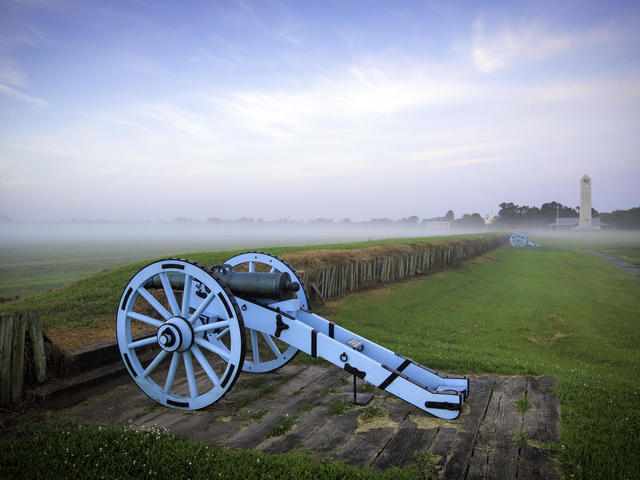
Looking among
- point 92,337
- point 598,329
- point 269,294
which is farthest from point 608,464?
point 598,329

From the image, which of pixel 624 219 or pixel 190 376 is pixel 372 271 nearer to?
pixel 190 376

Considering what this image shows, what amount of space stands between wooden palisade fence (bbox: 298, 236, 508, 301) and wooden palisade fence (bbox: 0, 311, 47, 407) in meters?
6.83

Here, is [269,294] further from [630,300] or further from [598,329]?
[630,300]

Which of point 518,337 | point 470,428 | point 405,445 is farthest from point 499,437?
point 518,337

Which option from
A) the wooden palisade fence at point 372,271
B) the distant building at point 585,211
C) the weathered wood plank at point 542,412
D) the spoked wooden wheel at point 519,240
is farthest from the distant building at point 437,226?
the weathered wood plank at point 542,412

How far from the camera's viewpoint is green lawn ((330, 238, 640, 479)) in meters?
3.68

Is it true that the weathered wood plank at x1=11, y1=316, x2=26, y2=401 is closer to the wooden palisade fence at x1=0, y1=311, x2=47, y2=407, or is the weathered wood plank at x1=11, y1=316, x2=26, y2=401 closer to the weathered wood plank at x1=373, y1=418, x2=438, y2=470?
the wooden palisade fence at x1=0, y1=311, x2=47, y2=407

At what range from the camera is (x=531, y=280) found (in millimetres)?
20203

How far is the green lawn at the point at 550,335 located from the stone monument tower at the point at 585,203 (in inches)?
3474

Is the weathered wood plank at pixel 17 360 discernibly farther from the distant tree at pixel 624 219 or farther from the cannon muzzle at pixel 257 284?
the distant tree at pixel 624 219

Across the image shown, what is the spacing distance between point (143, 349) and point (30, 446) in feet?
9.54

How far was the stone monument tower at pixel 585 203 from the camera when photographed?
9656 cm

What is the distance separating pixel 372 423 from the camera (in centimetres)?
399

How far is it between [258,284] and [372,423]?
1.86m
